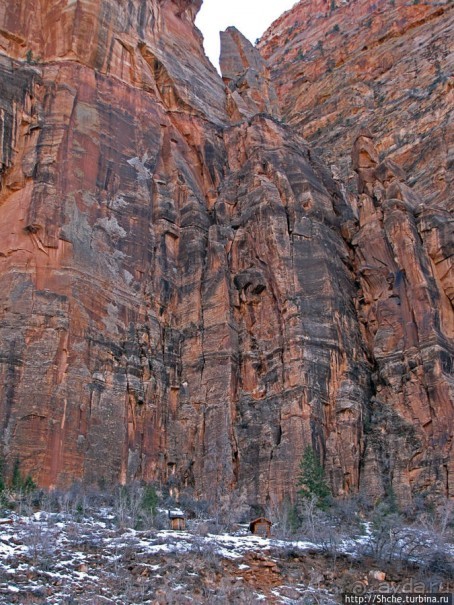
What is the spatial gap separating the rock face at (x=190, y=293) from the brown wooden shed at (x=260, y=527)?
427 centimetres

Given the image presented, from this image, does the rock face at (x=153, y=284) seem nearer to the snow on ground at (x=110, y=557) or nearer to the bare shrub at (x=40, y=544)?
the snow on ground at (x=110, y=557)

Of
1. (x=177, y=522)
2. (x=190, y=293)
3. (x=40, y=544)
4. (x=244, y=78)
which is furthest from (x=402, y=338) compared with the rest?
(x=244, y=78)

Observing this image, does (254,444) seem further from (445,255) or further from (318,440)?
(445,255)

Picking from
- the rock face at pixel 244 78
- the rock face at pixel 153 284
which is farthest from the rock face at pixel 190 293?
the rock face at pixel 244 78

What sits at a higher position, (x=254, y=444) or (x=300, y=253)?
(x=300, y=253)

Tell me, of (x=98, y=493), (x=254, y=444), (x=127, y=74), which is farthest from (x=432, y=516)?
(x=127, y=74)

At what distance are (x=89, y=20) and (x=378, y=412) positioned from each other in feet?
75.6

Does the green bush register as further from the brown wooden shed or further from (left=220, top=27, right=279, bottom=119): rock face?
(left=220, top=27, right=279, bottom=119): rock face

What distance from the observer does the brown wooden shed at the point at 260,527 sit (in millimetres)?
26252

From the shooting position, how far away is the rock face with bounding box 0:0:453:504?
31516 millimetres

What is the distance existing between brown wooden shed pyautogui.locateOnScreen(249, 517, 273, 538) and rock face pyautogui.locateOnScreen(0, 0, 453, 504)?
4274 mm

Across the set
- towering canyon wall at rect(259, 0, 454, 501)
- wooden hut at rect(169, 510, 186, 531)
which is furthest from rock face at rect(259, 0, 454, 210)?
wooden hut at rect(169, 510, 186, 531)

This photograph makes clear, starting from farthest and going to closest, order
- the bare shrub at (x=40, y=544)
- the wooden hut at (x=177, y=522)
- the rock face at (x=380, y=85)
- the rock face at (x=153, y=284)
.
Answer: the rock face at (x=380, y=85) < the rock face at (x=153, y=284) < the wooden hut at (x=177, y=522) < the bare shrub at (x=40, y=544)

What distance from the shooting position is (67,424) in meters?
30.3
